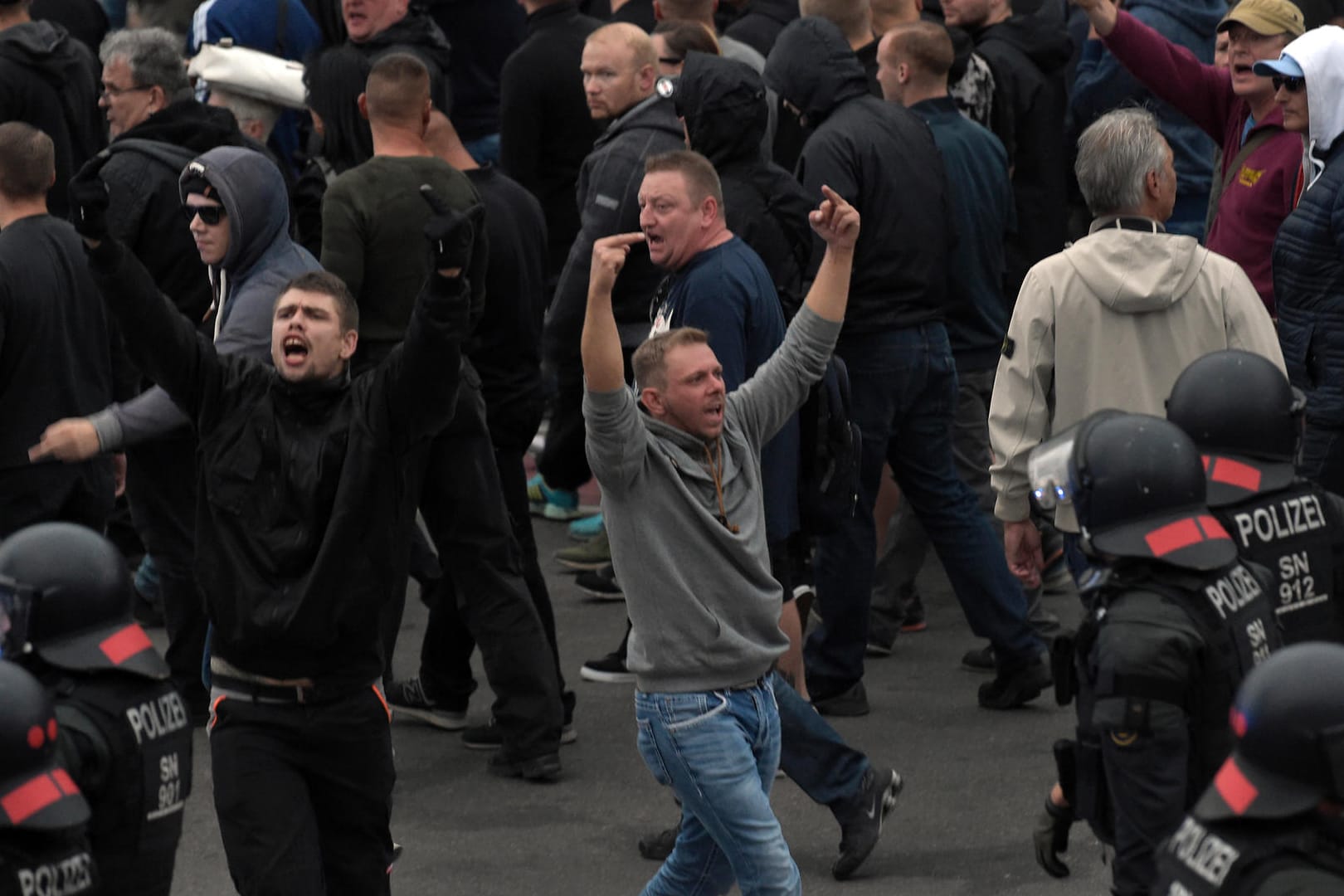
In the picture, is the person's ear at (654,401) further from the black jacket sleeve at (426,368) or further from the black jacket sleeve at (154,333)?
the black jacket sleeve at (154,333)

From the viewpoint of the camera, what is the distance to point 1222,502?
454 cm

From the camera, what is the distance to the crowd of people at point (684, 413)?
4.02 m

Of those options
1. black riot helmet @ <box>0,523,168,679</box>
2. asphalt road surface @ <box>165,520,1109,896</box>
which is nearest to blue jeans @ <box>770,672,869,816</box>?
asphalt road surface @ <box>165,520,1109,896</box>

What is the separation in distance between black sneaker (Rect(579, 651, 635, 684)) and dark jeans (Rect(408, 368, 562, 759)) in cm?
91

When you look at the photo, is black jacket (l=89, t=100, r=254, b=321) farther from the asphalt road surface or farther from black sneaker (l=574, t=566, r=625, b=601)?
black sneaker (l=574, t=566, r=625, b=601)

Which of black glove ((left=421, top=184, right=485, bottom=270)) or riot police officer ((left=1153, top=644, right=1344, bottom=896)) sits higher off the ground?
black glove ((left=421, top=184, right=485, bottom=270))

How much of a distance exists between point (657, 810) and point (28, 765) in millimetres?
3350

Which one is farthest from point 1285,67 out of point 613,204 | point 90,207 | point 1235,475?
point 90,207

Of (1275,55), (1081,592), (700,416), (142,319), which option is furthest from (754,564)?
(1275,55)

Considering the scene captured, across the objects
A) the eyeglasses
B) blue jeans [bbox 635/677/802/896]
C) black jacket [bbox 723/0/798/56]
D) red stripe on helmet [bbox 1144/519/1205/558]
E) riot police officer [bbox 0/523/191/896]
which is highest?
the eyeglasses

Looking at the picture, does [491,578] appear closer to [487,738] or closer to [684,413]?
[487,738]

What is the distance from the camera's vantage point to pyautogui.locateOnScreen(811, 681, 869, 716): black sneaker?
7.35 m

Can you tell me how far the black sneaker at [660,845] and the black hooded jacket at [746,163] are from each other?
1.80m

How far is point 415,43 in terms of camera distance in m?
8.71
